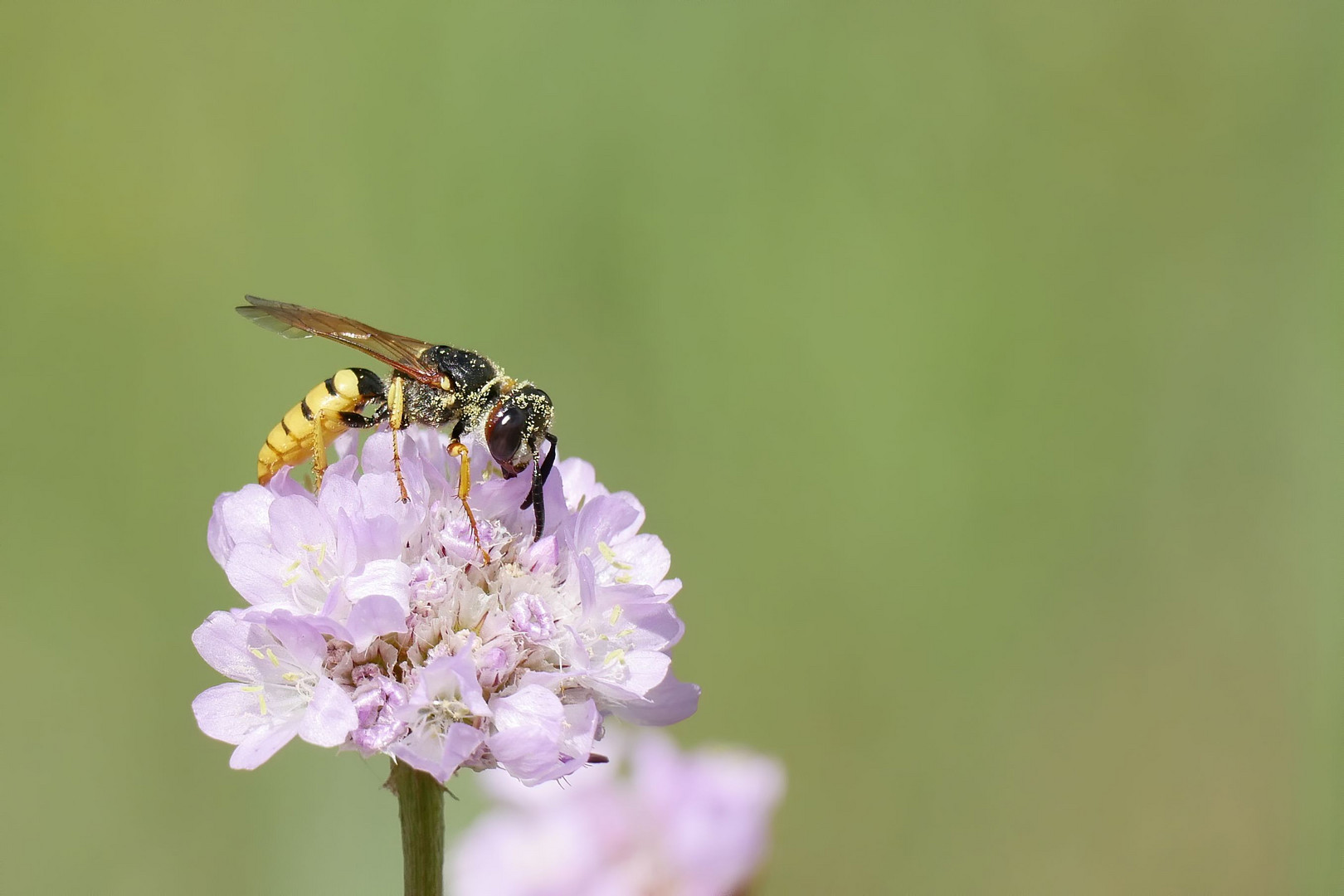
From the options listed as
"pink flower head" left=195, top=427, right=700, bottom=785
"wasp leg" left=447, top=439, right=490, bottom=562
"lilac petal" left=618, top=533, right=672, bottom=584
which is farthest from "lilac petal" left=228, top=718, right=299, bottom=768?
"lilac petal" left=618, top=533, right=672, bottom=584

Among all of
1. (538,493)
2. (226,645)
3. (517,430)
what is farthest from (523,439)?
(226,645)

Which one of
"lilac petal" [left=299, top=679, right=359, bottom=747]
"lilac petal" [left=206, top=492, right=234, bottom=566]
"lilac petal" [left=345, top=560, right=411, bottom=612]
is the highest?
"lilac petal" [left=206, top=492, right=234, bottom=566]

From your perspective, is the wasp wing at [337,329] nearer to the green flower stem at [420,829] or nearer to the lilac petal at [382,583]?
the lilac petal at [382,583]

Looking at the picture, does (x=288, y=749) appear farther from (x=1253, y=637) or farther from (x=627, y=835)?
(x=1253, y=637)

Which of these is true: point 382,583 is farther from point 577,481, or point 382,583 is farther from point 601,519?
point 577,481

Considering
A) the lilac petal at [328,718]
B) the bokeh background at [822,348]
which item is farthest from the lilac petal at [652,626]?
the bokeh background at [822,348]

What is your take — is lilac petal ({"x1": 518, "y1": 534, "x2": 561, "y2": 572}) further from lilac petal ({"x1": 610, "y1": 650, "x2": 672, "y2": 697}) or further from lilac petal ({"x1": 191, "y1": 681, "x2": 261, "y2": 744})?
lilac petal ({"x1": 191, "y1": 681, "x2": 261, "y2": 744})

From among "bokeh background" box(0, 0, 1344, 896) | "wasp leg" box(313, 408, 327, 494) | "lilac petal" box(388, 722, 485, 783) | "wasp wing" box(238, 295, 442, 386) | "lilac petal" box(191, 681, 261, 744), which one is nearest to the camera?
"lilac petal" box(388, 722, 485, 783)
